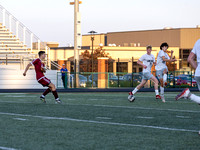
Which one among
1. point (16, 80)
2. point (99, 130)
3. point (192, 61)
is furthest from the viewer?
point (16, 80)

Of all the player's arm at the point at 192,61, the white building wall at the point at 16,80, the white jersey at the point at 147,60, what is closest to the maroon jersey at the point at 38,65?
the white jersey at the point at 147,60

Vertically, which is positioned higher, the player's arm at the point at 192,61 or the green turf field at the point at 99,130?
the player's arm at the point at 192,61

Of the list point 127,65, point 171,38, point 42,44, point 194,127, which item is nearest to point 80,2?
point 42,44

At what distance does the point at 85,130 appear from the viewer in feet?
26.4

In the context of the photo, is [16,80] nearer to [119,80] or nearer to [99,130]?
[119,80]

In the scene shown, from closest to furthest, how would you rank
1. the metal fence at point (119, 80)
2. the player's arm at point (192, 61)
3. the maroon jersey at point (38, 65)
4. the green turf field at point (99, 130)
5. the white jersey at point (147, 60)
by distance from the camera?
1. the green turf field at point (99, 130)
2. the player's arm at point (192, 61)
3. the maroon jersey at point (38, 65)
4. the white jersey at point (147, 60)
5. the metal fence at point (119, 80)

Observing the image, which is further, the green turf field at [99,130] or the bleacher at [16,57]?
the bleacher at [16,57]

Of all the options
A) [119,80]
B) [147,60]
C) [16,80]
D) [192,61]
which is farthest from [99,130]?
[119,80]

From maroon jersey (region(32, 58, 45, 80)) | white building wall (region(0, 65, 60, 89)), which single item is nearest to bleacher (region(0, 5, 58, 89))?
white building wall (region(0, 65, 60, 89))

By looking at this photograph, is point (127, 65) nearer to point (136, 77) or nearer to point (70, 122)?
point (136, 77)

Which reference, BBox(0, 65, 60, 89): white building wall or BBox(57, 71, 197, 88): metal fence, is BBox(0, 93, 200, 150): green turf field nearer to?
BBox(0, 65, 60, 89): white building wall

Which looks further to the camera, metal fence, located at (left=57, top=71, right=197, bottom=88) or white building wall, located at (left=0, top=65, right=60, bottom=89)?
metal fence, located at (left=57, top=71, right=197, bottom=88)

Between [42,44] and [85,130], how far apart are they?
25805 mm

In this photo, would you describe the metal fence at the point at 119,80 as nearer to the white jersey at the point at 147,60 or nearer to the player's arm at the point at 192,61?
the white jersey at the point at 147,60
